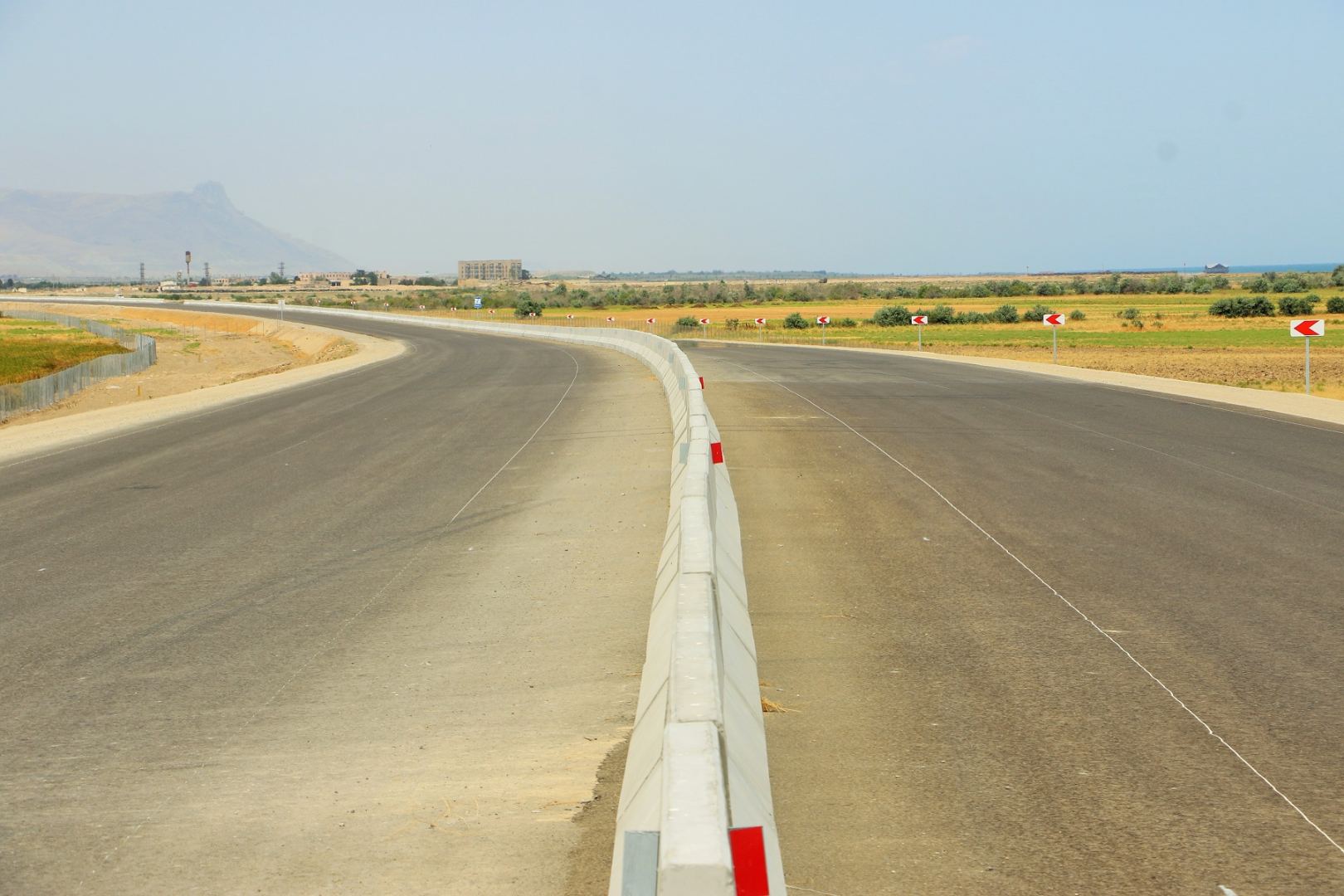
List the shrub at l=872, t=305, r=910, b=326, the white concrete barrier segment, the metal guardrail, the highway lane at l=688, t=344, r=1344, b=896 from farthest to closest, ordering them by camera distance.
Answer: the shrub at l=872, t=305, r=910, b=326, the metal guardrail, the highway lane at l=688, t=344, r=1344, b=896, the white concrete barrier segment

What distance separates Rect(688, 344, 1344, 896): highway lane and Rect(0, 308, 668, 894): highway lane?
1.26m

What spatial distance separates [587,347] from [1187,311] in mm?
65170

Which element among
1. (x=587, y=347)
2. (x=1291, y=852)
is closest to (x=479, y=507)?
(x=1291, y=852)

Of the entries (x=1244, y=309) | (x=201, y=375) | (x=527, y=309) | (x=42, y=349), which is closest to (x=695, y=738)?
(x=201, y=375)

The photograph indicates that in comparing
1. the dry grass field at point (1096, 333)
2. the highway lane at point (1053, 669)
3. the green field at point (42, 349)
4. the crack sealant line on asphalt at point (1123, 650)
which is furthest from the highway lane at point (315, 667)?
the green field at point (42, 349)

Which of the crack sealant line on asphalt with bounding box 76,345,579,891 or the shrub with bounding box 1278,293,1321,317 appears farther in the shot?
the shrub with bounding box 1278,293,1321,317

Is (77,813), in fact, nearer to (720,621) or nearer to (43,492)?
(720,621)

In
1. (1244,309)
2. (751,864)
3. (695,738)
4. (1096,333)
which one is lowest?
(751,864)

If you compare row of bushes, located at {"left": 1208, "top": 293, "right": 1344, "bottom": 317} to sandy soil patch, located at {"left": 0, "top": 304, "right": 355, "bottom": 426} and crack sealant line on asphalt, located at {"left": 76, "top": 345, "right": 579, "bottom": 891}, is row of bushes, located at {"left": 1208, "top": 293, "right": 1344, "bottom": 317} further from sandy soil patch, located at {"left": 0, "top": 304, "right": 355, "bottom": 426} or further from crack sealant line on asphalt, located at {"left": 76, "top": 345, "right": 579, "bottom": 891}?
crack sealant line on asphalt, located at {"left": 76, "top": 345, "right": 579, "bottom": 891}

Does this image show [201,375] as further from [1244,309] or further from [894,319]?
[1244,309]

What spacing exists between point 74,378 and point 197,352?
29950mm

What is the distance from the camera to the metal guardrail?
36750 mm

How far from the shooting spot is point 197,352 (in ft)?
236

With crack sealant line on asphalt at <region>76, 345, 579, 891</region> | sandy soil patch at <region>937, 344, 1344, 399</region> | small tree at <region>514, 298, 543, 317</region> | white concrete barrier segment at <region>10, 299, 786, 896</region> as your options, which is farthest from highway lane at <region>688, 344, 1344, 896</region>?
small tree at <region>514, 298, 543, 317</region>
